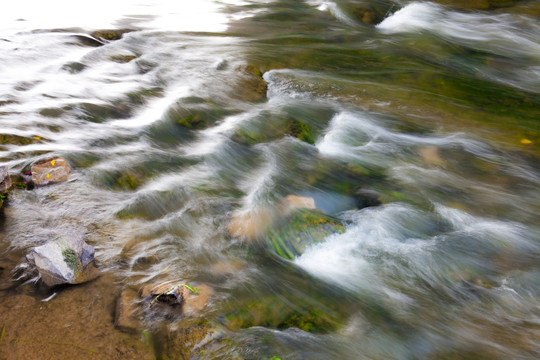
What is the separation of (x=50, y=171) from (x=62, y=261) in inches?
65.3

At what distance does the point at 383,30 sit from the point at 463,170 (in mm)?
5757

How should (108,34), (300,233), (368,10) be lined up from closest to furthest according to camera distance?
(300,233) < (108,34) < (368,10)

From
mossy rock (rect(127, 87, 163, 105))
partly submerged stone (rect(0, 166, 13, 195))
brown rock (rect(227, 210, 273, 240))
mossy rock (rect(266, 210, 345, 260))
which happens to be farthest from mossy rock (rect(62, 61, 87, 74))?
mossy rock (rect(266, 210, 345, 260))

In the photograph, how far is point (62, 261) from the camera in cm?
322

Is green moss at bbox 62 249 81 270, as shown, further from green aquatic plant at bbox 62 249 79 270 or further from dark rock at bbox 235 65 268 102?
dark rock at bbox 235 65 268 102

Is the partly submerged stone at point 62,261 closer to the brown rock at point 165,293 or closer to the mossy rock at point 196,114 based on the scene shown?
the brown rock at point 165,293

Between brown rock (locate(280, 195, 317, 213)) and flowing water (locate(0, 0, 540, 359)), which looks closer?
flowing water (locate(0, 0, 540, 359))

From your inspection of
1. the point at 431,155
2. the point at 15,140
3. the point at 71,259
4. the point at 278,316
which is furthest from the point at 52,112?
the point at 431,155

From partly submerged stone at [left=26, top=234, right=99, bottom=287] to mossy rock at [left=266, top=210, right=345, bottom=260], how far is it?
1.60m

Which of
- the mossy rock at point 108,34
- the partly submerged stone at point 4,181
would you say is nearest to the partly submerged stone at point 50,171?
the partly submerged stone at point 4,181

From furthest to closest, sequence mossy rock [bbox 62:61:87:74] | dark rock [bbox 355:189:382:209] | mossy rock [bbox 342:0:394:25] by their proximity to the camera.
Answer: mossy rock [bbox 342:0:394:25], mossy rock [bbox 62:61:87:74], dark rock [bbox 355:189:382:209]

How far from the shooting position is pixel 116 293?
3.27 m

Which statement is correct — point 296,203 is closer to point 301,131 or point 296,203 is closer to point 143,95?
point 301,131

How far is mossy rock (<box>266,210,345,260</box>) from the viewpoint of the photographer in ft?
13.1
